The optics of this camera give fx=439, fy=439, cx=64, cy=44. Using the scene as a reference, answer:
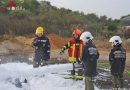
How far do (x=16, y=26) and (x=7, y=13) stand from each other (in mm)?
5895

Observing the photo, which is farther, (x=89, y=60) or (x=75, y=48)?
(x=75, y=48)

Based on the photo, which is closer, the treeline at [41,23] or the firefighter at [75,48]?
the firefighter at [75,48]

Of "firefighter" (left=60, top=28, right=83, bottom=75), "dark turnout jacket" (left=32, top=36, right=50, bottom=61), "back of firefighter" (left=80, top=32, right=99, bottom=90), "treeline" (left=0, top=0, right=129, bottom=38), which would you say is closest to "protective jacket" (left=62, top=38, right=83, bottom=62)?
"firefighter" (left=60, top=28, right=83, bottom=75)

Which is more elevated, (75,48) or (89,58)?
(75,48)

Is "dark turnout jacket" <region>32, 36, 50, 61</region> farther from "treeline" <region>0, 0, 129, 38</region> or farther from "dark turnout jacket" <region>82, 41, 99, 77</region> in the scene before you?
"treeline" <region>0, 0, 129, 38</region>

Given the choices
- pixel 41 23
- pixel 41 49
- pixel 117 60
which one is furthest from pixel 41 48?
pixel 41 23

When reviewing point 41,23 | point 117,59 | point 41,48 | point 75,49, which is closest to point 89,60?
point 117,59

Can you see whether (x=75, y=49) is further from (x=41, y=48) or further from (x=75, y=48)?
(x=41, y=48)

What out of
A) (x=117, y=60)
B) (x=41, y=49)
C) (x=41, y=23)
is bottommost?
(x=117, y=60)

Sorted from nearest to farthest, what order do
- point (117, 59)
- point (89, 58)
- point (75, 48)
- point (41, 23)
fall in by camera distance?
point (89, 58), point (117, 59), point (75, 48), point (41, 23)

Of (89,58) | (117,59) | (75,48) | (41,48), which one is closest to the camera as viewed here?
(89,58)

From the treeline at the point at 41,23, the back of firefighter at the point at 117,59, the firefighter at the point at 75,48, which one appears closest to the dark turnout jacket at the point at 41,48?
the firefighter at the point at 75,48

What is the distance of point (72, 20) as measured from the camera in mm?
55375

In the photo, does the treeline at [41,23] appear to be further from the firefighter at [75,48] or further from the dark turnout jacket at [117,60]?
the dark turnout jacket at [117,60]
